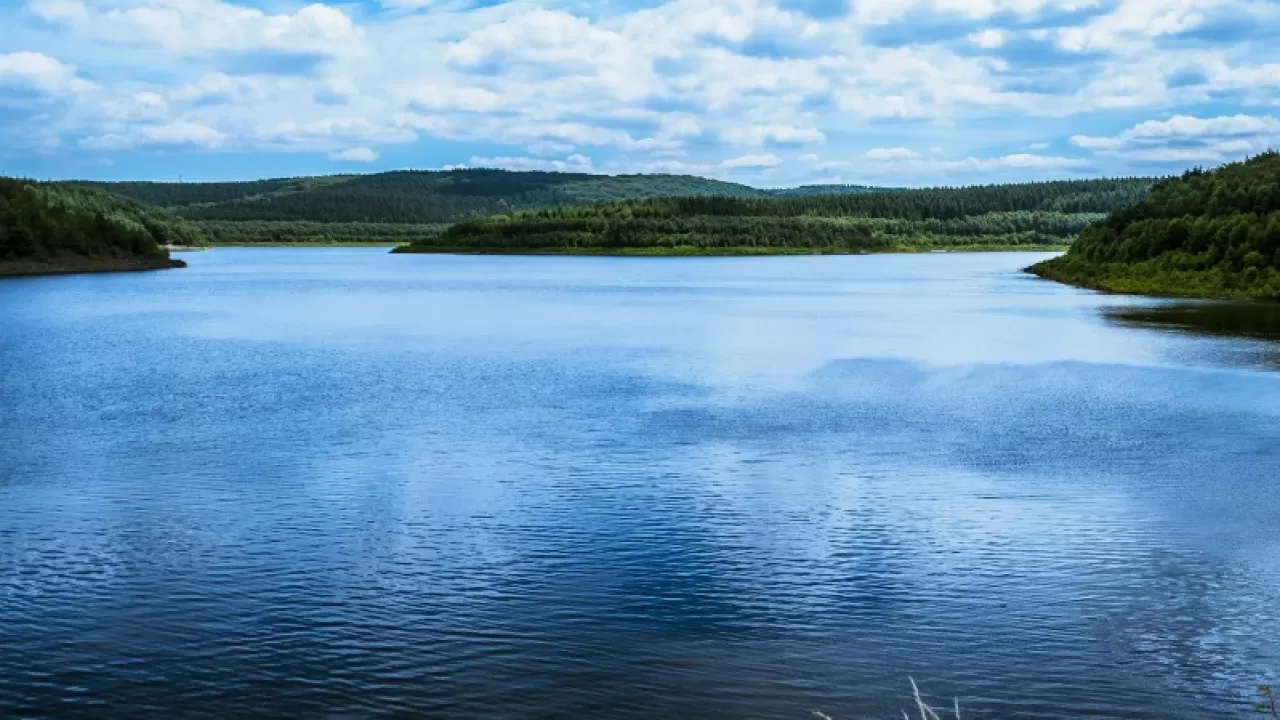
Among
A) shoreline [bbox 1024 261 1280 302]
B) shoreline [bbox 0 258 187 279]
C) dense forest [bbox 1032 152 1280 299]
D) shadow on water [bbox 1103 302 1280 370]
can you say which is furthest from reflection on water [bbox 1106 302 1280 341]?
shoreline [bbox 0 258 187 279]

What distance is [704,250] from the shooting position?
173 metres

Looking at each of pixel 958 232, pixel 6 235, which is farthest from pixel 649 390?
pixel 958 232

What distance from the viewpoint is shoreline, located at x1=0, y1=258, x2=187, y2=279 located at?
103 m

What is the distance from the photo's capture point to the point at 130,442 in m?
21.2

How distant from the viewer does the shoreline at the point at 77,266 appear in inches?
4043

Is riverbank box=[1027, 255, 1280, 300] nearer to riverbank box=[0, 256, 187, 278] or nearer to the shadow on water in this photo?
the shadow on water

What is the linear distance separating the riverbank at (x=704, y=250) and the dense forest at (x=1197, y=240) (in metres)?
88.0

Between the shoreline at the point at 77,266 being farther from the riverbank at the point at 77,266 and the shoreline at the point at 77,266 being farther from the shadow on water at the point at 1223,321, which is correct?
the shadow on water at the point at 1223,321

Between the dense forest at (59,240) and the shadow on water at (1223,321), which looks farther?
the dense forest at (59,240)

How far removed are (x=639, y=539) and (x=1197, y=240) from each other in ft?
201

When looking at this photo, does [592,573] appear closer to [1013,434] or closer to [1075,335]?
[1013,434]

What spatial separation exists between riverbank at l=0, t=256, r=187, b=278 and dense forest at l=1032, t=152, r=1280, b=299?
75.8 metres

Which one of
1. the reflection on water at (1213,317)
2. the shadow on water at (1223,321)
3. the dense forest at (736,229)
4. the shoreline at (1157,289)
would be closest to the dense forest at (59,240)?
the dense forest at (736,229)

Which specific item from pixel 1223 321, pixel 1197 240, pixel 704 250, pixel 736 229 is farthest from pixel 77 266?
pixel 1223 321
